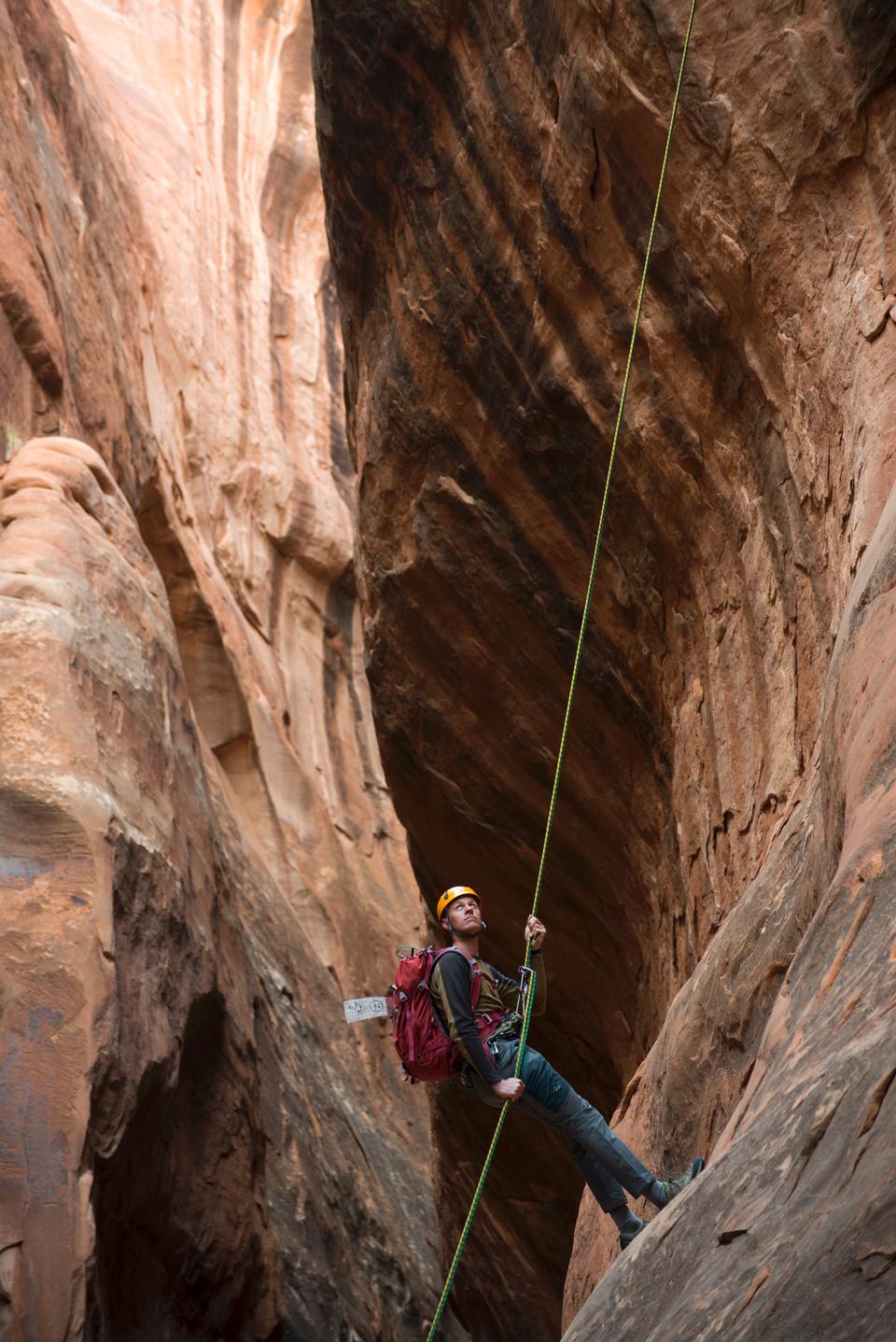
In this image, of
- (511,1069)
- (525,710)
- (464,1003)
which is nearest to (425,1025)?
(464,1003)

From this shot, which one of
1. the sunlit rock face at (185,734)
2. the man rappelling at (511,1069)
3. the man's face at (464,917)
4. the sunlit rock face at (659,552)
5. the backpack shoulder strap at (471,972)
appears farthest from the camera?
the sunlit rock face at (185,734)

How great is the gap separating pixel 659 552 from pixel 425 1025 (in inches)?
141

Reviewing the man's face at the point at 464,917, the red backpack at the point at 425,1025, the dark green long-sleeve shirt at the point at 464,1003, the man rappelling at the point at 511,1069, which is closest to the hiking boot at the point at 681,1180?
the man rappelling at the point at 511,1069

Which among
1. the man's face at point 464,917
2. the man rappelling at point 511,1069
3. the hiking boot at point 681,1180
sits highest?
the man's face at point 464,917

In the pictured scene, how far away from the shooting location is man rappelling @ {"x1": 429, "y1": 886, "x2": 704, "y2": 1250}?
18.9 ft

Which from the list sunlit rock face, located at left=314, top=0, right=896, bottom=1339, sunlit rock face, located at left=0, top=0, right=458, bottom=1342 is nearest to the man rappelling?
sunlit rock face, located at left=314, top=0, right=896, bottom=1339

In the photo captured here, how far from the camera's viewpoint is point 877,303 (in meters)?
6.33

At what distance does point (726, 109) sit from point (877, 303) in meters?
1.65

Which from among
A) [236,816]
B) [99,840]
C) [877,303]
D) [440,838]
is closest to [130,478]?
[236,816]

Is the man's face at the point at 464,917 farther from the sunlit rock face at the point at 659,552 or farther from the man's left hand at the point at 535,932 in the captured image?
the sunlit rock face at the point at 659,552

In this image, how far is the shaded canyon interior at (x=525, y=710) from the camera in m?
4.47

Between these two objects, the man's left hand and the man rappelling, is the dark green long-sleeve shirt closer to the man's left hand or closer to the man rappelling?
the man rappelling

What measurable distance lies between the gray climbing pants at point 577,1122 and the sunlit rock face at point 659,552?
0.26m

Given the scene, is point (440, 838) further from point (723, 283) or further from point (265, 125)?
point (265, 125)
